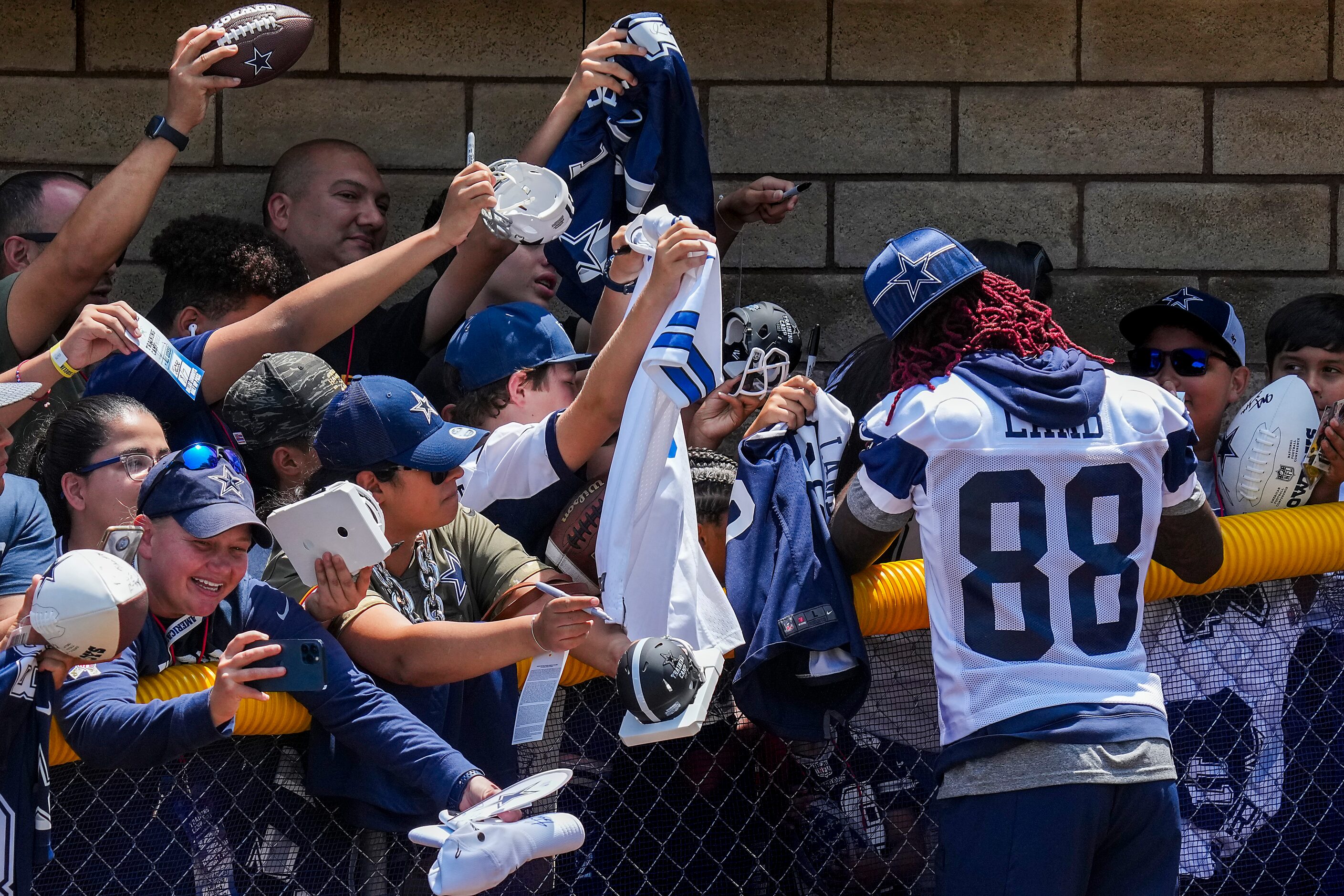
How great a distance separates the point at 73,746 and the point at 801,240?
12.8 feet

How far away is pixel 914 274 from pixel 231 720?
60.3 inches

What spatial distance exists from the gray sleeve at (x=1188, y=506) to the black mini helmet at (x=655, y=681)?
108 centimetres

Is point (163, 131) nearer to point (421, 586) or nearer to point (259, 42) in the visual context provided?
point (259, 42)

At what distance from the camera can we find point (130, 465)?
10.2 ft

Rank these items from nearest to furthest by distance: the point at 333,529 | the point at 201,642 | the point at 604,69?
1. the point at 333,529
2. the point at 201,642
3. the point at 604,69

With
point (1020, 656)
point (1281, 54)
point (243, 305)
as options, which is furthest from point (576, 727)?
point (1281, 54)

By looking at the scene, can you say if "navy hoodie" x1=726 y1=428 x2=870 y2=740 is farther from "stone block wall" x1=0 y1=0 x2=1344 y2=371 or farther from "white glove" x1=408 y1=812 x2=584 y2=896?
"stone block wall" x1=0 y1=0 x2=1344 y2=371

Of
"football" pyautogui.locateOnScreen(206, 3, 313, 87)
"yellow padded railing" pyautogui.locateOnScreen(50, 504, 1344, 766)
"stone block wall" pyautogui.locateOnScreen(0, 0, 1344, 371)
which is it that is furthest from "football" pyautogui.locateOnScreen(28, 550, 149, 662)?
"stone block wall" pyautogui.locateOnScreen(0, 0, 1344, 371)

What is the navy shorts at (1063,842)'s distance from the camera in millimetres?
2707

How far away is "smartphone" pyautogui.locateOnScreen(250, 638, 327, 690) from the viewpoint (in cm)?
271

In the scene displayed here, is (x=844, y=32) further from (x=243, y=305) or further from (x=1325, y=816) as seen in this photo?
(x=1325, y=816)

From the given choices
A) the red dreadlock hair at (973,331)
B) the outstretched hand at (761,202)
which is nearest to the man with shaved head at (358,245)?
the outstretched hand at (761,202)

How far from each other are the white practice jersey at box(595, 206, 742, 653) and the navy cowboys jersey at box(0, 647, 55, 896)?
1.04m

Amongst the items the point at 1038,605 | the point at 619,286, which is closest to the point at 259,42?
the point at 619,286
